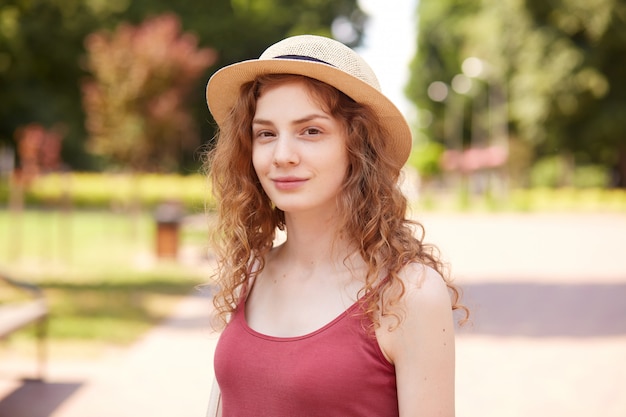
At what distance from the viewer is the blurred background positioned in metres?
6.11

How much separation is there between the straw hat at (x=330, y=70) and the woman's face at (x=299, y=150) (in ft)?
0.20

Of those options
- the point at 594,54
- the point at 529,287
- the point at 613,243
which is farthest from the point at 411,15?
the point at 529,287

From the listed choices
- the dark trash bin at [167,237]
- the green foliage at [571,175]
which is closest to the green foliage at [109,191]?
the dark trash bin at [167,237]

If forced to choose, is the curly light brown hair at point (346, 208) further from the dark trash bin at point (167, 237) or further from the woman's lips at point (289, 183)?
the dark trash bin at point (167, 237)

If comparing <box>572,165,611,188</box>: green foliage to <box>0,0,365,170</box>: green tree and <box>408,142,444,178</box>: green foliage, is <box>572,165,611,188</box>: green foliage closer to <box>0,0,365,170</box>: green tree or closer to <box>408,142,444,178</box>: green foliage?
<box>408,142,444,178</box>: green foliage

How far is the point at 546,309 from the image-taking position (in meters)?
9.49

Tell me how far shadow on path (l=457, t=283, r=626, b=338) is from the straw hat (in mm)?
5457

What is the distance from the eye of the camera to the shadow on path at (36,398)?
527 centimetres

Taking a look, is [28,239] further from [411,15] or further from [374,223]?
[411,15]

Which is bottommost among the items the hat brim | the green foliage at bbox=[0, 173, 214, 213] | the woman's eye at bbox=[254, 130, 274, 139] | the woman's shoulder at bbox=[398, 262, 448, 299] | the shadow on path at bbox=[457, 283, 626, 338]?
the shadow on path at bbox=[457, 283, 626, 338]

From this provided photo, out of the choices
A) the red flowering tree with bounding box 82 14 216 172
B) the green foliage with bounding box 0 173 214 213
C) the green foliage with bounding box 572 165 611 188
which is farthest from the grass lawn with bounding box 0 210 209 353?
the green foliage with bounding box 572 165 611 188

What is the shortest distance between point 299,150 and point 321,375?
0.53 meters

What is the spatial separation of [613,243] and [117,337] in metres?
13.6

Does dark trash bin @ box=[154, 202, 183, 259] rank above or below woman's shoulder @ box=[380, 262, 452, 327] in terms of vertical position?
below
